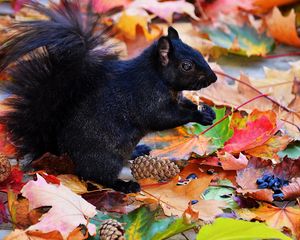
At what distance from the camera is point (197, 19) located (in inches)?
141

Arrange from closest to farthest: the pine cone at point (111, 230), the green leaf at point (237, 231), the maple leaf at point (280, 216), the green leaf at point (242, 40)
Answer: the green leaf at point (237, 231) → the pine cone at point (111, 230) → the maple leaf at point (280, 216) → the green leaf at point (242, 40)

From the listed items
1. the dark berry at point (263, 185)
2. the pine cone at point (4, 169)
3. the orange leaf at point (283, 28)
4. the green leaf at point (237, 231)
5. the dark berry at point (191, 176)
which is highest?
the green leaf at point (237, 231)

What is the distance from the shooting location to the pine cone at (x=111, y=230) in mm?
1812

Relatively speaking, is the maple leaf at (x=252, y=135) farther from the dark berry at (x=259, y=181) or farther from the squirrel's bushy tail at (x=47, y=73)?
the squirrel's bushy tail at (x=47, y=73)

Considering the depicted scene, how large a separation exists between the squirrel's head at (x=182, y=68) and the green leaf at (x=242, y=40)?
1.14 m

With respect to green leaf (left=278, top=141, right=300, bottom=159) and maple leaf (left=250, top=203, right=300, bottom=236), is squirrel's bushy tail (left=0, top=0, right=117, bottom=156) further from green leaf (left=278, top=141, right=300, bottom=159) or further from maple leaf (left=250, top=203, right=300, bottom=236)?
green leaf (left=278, top=141, right=300, bottom=159)

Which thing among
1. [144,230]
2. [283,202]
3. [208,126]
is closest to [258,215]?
[283,202]

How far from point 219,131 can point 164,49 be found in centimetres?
45

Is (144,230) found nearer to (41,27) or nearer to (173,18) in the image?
(41,27)

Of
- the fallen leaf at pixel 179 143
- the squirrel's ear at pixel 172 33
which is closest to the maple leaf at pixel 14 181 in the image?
the fallen leaf at pixel 179 143

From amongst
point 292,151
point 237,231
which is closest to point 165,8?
point 292,151

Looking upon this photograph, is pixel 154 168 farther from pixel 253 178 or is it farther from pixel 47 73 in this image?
pixel 47 73

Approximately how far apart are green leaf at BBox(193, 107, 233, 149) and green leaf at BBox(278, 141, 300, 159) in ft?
0.63

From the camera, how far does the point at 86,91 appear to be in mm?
2195
